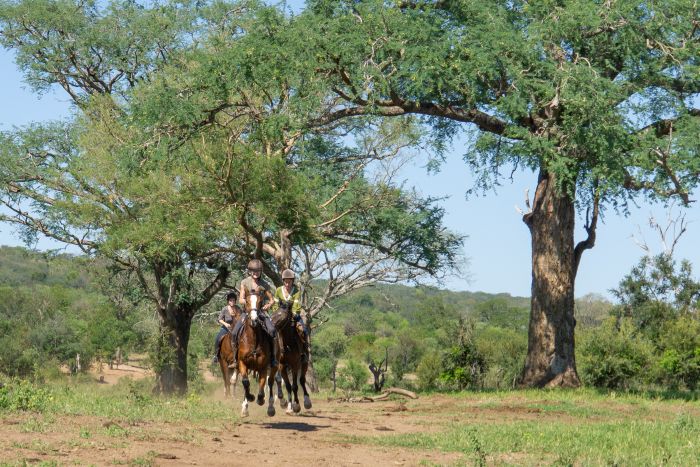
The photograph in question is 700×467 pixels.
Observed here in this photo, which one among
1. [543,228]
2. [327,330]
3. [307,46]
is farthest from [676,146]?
[327,330]

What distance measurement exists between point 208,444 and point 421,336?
232 feet

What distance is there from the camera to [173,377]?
35812mm

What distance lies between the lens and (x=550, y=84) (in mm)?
20609

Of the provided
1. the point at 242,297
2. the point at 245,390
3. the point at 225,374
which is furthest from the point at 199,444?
the point at 225,374

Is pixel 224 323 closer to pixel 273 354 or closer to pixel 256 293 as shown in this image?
pixel 273 354

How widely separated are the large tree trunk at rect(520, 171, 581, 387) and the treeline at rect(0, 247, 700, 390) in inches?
128

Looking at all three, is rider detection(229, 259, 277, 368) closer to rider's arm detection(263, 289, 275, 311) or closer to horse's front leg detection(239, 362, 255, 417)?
rider's arm detection(263, 289, 275, 311)

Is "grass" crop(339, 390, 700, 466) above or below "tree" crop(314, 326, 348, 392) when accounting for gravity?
below

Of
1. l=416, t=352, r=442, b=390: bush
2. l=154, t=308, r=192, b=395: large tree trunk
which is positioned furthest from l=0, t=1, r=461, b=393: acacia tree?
l=416, t=352, r=442, b=390: bush

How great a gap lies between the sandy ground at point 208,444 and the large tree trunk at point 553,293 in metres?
8.15

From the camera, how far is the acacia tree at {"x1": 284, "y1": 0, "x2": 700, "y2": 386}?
20188 millimetres

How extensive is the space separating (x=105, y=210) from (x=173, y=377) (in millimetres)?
7621

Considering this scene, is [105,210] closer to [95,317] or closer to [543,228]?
[543,228]

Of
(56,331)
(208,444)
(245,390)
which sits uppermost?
(56,331)
